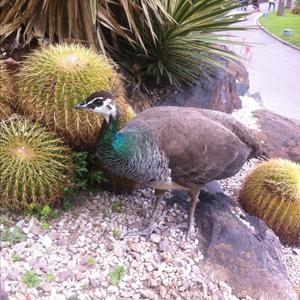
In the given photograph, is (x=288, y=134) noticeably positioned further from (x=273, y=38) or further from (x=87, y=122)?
(x=273, y=38)

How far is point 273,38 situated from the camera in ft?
53.8

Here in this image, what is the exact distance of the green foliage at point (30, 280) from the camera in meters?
2.41

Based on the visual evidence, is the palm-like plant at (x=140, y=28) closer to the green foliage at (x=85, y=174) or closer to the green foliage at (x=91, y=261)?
the green foliage at (x=85, y=174)

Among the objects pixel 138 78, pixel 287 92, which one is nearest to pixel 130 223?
pixel 138 78

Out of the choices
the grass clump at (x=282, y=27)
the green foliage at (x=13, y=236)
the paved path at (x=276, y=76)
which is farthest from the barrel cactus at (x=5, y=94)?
the grass clump at (x=282, y=27)

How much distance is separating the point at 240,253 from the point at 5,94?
1904mm

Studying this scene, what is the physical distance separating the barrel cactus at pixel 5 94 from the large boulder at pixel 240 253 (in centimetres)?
152

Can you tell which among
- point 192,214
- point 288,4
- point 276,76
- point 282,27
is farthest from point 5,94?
point 288,4

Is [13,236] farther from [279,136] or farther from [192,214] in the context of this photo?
[279,136]

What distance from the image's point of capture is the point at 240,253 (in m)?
3.07

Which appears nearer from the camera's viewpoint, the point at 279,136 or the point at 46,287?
the point at 46,287

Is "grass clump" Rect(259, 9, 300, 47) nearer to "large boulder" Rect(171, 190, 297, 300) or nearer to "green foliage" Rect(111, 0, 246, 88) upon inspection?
"green foliage" Rect(111, 0, 246, 88)

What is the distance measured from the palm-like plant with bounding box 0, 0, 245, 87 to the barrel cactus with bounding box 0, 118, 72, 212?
1.19m

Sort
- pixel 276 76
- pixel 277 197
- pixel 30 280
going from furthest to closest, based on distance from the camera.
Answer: pixel 276 76 → pixel 277 197 → pixel 30 280
